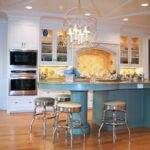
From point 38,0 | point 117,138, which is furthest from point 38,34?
point 117,138

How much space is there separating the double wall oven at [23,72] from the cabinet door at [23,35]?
6.8 inches

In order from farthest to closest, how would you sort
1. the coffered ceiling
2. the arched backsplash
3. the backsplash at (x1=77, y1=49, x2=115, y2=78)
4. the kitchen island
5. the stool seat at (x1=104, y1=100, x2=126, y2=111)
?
the backsplash at (x1=77, y1=49, x2=115, y2=78) < the arched backsplash < the coffered ceiling < the kitchen island < the stool seat at (x1=104, y1=100, x2=126, y2=111)

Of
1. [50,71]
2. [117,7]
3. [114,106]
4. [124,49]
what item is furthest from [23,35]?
[114,106]

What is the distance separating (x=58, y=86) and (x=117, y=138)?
4.66ft

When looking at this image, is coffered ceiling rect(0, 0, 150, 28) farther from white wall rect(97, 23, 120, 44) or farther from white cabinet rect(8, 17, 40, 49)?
white wall rect(97, 23, 120, 44)

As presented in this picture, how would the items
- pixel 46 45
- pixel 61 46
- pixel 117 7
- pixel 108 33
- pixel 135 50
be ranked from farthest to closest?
1. pixel 135 50
2. pixel 108 33
3. pixel 61 46
4. pixel 46 45
5. pixel 117 7

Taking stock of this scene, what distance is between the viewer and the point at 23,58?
270 inches

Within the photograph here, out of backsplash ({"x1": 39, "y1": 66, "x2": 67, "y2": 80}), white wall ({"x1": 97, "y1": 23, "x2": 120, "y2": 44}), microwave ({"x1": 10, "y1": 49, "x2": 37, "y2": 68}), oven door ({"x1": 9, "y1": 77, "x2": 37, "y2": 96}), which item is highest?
white wall ({"x1": 97, "y1": 23, "x2": 120, "y2": 44})

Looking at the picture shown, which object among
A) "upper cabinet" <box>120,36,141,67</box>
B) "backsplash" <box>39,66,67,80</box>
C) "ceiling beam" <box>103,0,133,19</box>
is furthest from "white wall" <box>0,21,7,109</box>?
"upper cabinet" <box>120,36,141,67</box>

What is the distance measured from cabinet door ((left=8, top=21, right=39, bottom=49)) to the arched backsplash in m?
1.73

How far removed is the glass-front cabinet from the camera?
7348 mm

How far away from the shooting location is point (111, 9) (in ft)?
20.8

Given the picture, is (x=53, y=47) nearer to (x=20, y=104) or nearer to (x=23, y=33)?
(x=23, y=33)

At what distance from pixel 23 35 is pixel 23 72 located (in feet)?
3.41
